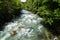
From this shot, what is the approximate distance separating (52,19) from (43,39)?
1.54 m

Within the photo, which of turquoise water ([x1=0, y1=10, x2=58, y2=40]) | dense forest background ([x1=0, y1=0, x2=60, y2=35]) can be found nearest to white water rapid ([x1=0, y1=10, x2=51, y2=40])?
turquoise water ([x1=0, y1=10, x2=58, y2=40])

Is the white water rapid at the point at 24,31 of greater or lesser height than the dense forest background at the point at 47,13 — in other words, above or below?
below

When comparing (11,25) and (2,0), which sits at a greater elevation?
(2,0)

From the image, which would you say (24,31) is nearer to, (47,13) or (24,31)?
(24,31)

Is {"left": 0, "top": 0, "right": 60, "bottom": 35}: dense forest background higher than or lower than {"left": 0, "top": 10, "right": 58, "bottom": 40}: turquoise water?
higher

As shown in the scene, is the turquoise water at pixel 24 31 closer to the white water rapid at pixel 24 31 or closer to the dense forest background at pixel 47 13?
the white water rapid at pixel 24 31

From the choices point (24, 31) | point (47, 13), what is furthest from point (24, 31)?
point (47, 13)

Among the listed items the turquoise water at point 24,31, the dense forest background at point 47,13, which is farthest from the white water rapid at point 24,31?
the dense forest background at point 47,13

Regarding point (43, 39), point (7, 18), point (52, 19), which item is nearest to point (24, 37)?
point (43, 39)

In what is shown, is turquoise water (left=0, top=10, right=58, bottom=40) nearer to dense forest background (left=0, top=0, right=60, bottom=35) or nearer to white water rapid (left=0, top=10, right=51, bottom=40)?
white water rapid (left=0, top=10, right=51, bottom=40)

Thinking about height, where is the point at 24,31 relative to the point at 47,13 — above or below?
below

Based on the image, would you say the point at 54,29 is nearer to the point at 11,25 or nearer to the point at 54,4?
the point at 54,4

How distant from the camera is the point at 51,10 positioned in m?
9.33

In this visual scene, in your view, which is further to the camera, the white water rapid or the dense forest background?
the dense forest background
